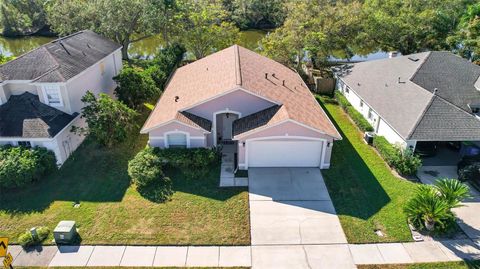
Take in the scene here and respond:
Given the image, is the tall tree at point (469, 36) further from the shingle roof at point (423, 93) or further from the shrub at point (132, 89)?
the shrub at point (132, 89)

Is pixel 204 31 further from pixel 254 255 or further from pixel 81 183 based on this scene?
pixel 254 255

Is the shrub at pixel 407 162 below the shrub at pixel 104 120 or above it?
below

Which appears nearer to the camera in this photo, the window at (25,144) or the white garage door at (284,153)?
the window at (25,144)

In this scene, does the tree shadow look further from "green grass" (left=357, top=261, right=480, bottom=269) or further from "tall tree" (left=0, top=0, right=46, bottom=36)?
"tall tree" (left=0, top=0, right=46, bottom=36)

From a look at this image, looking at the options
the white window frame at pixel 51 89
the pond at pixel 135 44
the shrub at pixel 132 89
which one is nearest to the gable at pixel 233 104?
the shrub at pixel 132 89

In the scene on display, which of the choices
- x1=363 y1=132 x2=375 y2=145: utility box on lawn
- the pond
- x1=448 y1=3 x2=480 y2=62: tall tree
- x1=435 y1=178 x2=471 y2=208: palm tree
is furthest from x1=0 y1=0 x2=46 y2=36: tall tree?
x1=435 y1=178 x2=471 y2=208: palm tree

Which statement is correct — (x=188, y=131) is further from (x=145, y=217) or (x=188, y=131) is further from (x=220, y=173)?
(x=145, y=217)
